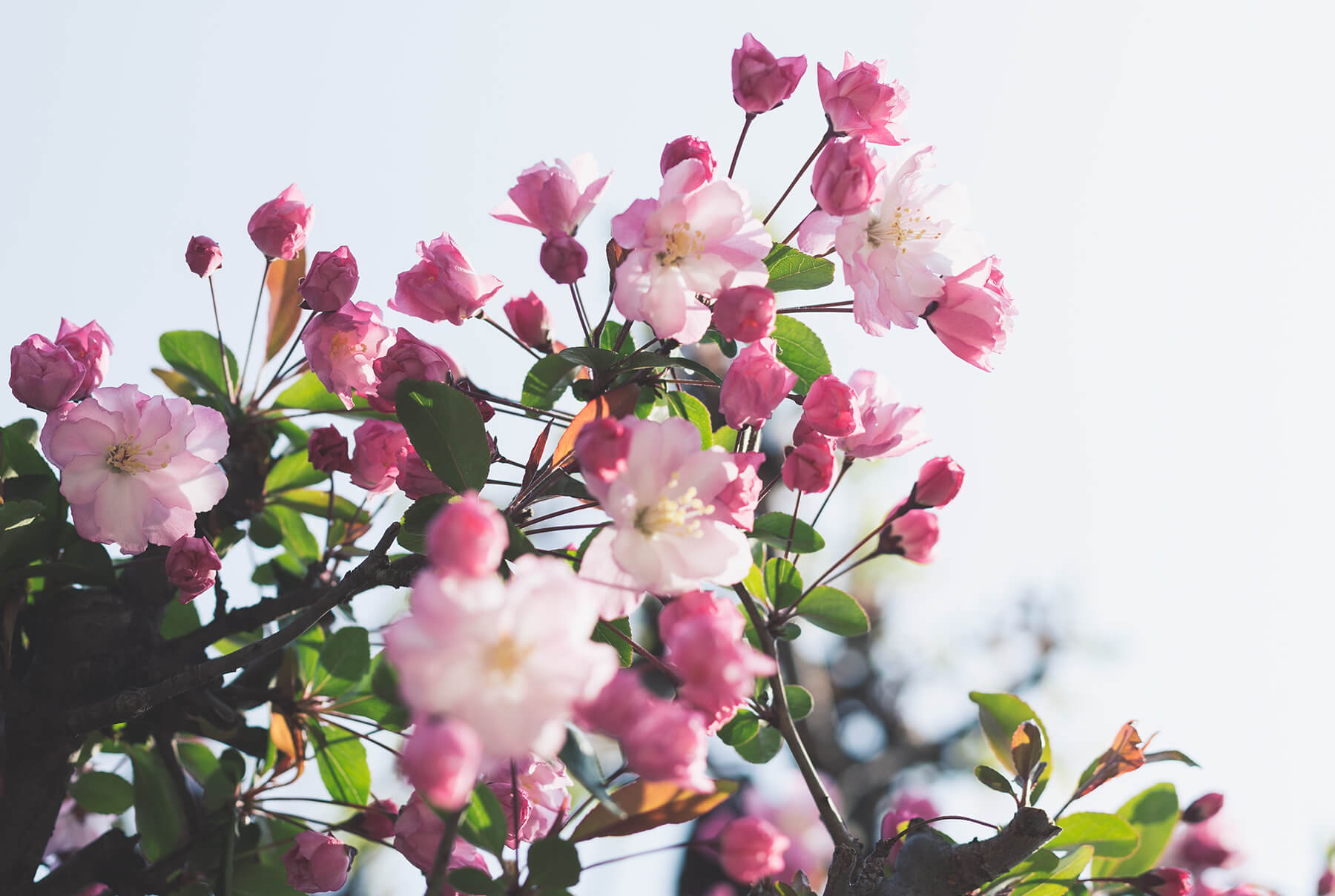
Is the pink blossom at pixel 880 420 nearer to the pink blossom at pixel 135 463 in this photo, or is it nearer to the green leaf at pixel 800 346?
the green leaf at pixel 800 346

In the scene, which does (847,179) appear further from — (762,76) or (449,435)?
(449,435)

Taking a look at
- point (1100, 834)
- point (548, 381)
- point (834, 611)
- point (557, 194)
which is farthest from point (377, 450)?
point (1100, 834)

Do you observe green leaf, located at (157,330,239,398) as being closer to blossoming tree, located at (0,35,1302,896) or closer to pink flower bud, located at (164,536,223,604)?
blossoming tree, located at (0,35,1302,896)

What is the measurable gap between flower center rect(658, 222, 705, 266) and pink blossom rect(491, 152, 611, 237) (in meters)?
0.15

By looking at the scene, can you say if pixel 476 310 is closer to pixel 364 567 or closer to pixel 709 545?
pixel 364 567

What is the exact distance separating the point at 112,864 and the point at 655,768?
1.09 metres

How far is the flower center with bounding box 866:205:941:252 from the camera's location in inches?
44.2

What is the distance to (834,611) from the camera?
1241mm

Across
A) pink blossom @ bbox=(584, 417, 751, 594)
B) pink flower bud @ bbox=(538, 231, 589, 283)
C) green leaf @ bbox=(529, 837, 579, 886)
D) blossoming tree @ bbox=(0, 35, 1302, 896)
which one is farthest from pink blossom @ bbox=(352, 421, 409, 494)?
green leaf @ bbox=(529, 837, 579, 886)

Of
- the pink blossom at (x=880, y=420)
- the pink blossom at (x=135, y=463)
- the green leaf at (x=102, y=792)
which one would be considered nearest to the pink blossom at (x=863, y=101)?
the pink blossom at (x=880, y=420)

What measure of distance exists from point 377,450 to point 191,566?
0.26m

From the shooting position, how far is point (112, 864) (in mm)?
1360

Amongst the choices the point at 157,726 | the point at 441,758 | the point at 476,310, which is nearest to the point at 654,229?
the point at 476,310

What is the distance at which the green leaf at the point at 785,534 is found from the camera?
1.19 metres
